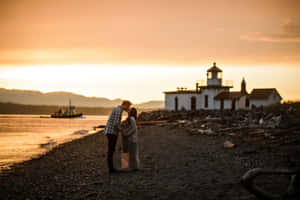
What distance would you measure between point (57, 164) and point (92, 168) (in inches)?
134

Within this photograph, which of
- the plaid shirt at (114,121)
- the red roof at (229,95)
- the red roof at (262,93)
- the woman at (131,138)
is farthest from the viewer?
the red roof at (229,95)

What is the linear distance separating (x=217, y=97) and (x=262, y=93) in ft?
27.6

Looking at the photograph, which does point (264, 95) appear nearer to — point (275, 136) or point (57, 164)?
point (275, 136)

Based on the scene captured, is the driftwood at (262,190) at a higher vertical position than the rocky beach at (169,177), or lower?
higher

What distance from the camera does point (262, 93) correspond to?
184ft

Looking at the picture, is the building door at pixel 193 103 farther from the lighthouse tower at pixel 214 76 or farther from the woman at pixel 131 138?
the woman at pixel 131 138

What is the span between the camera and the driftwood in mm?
5023

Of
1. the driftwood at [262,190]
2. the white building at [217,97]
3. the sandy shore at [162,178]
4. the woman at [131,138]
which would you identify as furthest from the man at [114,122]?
the white building at [217,97]

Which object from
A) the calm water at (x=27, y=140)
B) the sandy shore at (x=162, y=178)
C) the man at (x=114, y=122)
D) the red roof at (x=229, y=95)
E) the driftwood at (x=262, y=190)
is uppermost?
the red roof at (x=229, y=95)

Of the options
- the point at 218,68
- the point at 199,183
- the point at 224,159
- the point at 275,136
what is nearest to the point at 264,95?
the point at 218,68

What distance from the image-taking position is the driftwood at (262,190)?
502cm

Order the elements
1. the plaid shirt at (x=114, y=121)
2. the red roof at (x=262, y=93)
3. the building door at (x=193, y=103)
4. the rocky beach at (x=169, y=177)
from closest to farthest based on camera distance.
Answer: the rocky beach at (x=169, y=177) < the plaid shirt at (x=114, y=121) < the red roof at (x=262, y=93) < the building door at (x=193, y=103)

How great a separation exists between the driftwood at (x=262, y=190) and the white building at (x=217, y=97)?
51723mm

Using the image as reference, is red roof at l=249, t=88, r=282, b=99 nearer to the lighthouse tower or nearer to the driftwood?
the lighthouse tower
